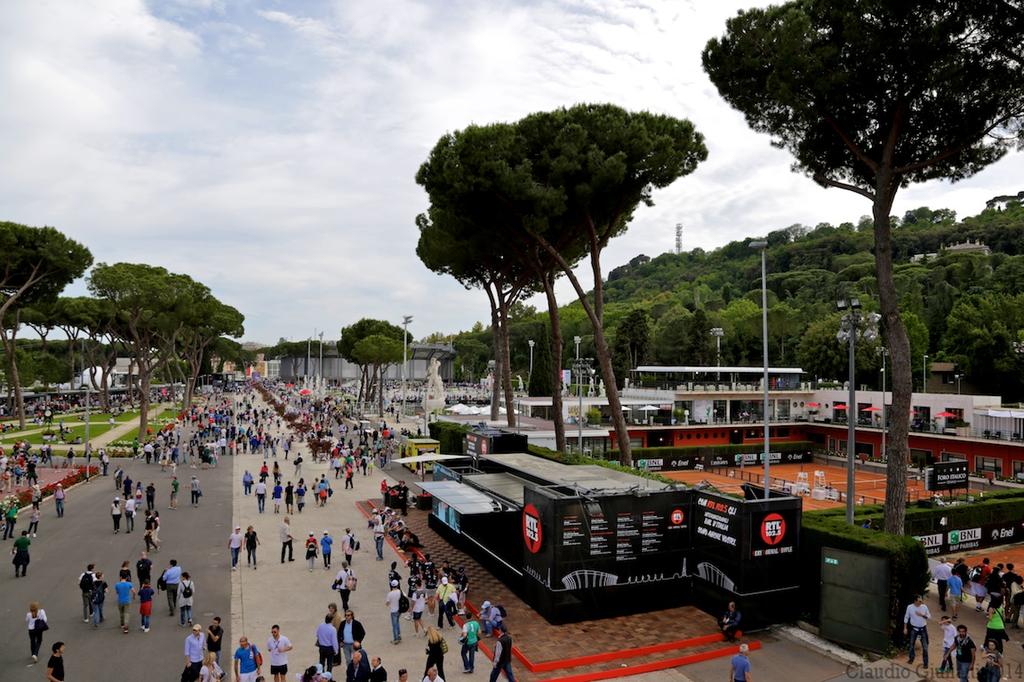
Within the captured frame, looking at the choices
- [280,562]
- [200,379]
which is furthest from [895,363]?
[200,379]

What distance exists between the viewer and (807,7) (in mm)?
15812

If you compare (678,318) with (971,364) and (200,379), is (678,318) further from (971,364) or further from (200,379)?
(200,379)

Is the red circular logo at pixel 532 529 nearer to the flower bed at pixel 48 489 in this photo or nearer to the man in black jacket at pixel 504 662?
the man in black jacket at pixel 504 662

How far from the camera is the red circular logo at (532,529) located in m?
14.1

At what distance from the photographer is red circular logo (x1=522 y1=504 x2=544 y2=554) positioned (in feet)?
46.2

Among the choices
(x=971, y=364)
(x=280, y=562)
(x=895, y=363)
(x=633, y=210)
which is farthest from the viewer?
(x=971, y=364)

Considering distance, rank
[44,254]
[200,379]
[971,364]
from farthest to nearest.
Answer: [200,379]
[971,364]
[44,254]

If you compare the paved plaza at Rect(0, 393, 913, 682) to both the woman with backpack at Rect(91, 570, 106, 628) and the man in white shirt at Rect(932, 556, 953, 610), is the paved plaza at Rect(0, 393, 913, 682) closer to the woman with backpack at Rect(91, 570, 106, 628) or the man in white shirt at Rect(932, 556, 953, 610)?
the woman with backpack at Rect(91, 570, 106, 628)

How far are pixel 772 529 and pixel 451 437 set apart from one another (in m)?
20.0

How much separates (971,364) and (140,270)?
209 ft

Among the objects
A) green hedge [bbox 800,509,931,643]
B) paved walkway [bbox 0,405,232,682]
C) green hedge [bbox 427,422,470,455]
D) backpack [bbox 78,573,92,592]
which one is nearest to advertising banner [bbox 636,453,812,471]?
green hedge [bbox 427,422,470,455]

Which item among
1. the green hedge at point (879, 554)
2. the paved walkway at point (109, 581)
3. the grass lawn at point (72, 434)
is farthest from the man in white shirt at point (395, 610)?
the grass lawn at point (72, 434)

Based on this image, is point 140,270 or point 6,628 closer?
point 6,628

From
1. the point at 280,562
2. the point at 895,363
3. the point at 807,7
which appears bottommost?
the point at 280,562
